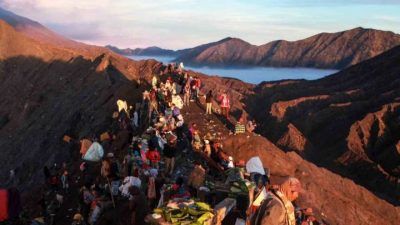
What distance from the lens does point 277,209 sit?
7746 mm

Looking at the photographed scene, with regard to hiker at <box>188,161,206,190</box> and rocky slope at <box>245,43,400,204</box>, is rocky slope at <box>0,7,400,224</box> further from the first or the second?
hiker at <box>188,161,206,190</box>

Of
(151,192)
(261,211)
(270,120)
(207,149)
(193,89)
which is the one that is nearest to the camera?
(261,211)

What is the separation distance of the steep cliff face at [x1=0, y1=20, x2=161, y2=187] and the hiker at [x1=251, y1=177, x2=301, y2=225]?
26.6m

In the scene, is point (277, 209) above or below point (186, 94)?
above

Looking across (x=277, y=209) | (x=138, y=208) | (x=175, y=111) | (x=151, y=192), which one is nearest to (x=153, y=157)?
(x=151, y=192)

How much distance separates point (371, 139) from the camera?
226ft

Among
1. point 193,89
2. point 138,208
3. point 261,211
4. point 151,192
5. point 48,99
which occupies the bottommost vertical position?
point 48,99

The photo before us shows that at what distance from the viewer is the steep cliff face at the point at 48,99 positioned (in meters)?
42.5

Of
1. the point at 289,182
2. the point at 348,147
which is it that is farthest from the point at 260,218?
the point at 348,147

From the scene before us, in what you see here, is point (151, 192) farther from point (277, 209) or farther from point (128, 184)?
point (277, 209)

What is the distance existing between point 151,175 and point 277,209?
8.56 meters

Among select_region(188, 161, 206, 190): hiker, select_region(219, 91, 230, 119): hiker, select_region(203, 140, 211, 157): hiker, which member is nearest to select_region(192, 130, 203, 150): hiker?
select_region(203, 140, 211, 157): hiker

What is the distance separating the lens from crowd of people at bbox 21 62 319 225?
928 centimetres

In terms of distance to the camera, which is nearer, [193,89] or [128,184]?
[128,184]
